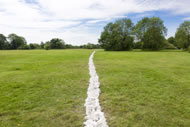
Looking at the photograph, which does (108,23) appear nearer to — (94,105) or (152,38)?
(152,38)

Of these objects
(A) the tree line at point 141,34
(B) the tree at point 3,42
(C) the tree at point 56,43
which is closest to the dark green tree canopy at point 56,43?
(C) the tree at point 56,43

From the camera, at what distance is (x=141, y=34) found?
50562 millimetres

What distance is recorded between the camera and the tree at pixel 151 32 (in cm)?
4767

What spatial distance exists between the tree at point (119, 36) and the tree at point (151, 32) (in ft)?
13.5

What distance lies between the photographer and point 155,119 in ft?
11.9

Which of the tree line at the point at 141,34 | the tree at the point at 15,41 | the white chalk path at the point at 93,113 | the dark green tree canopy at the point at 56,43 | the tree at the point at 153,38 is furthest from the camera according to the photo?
the dark green tree canopy at the point at 56,43

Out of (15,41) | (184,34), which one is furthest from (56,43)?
(184,34)

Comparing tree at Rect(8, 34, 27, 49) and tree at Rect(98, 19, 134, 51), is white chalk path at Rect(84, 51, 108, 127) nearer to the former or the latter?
tree at Rect(98, 19, 134, 51)

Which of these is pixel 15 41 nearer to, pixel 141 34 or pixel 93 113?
pixel 141 34

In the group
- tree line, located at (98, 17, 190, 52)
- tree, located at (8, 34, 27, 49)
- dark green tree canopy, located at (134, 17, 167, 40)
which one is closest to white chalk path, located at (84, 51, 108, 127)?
tree line, located at (98, 17, 190, 52)

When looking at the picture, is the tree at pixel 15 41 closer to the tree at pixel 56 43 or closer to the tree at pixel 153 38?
the tree at pixel 56 43

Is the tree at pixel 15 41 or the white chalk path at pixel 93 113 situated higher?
the tree at pixel 15 41

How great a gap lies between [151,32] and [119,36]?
514 inches

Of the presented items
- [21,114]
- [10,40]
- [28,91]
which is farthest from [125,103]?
[10,40]
